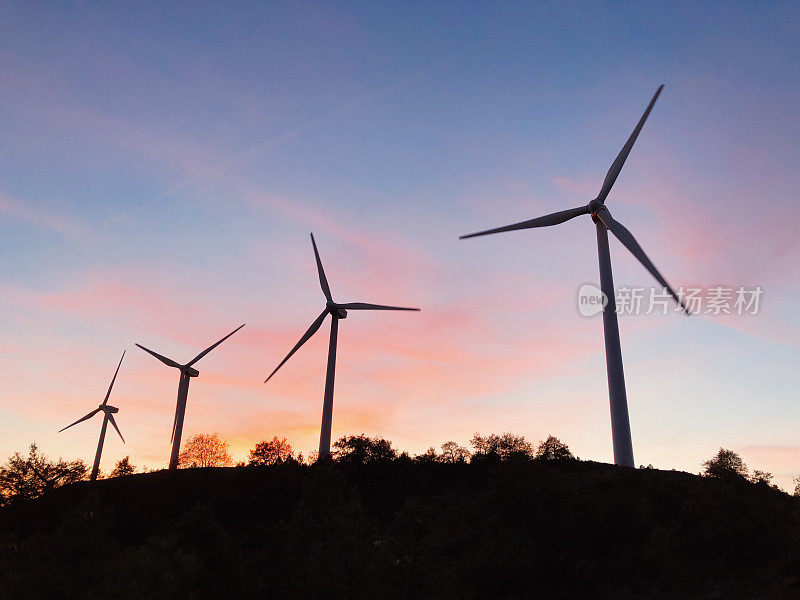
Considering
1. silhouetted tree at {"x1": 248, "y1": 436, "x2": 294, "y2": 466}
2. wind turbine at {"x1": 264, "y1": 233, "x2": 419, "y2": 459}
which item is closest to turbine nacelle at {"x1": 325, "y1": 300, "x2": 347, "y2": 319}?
wind turbine at {"x1": 264, "y1": 233, "x2": 419, "y2": 459}

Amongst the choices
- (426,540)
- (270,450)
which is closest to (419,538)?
(426,540)

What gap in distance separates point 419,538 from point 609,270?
3999cm

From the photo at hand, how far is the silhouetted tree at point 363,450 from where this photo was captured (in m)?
55.8

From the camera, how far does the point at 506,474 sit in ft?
124

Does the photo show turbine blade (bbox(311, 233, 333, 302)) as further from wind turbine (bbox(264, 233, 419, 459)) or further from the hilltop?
the hilltop

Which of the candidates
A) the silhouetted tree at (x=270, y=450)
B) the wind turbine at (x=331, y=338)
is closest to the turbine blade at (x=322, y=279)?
the wind turbine at (x=331, y=338)

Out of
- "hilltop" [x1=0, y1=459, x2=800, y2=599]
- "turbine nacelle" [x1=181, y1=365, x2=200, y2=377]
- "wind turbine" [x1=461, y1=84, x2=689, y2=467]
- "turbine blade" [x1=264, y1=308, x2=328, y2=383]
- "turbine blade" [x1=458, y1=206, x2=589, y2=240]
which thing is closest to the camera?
"hilltop" [x1=0, y1=459, x2=800, y2=599]

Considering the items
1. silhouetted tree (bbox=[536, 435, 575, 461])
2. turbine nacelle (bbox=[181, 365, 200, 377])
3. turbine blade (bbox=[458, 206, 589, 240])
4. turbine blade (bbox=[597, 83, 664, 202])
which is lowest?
silhouetted tree (bbox=[536, 435, 575, 461])

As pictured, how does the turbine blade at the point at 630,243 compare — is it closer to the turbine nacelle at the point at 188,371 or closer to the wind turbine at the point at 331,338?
the wind turbine at the point at 331,338

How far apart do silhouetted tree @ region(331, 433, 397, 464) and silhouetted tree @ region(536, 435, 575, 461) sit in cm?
1475

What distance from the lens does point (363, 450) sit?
187 feet

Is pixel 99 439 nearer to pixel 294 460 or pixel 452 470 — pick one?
pixel 294 460

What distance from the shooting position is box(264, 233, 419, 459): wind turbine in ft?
200

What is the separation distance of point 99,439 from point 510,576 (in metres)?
87.9
